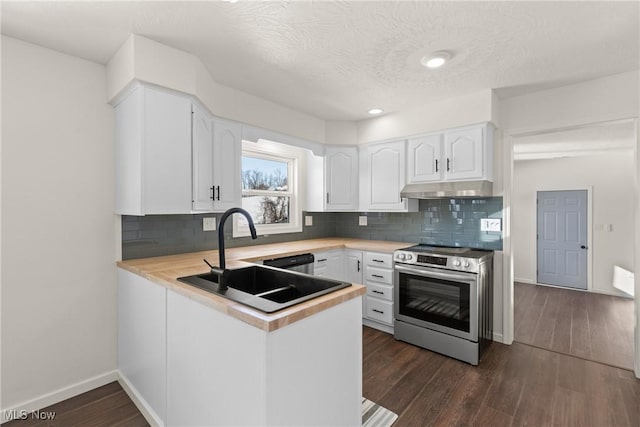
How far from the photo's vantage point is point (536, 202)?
5.43 meters

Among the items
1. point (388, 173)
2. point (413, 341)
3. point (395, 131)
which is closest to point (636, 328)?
point (413, 341)

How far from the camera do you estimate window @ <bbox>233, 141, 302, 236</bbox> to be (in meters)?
3.40

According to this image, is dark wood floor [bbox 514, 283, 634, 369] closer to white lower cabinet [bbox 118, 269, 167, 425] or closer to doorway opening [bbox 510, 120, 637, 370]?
doorway opening [bbox 510, 120, 637, 370]

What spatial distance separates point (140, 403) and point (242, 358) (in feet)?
4.36

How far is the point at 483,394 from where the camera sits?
209 cm

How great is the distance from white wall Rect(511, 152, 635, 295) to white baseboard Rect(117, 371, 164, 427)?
4.78m

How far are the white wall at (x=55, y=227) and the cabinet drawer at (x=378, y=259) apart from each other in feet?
7.63

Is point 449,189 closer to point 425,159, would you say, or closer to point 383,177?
point 425,159

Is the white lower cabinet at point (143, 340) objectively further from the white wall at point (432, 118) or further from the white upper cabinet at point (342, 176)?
the white wall at point (432, 118)

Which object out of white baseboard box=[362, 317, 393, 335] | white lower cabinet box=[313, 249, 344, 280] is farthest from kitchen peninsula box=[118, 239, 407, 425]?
white baseboard box=[362, 317, 393, 335]

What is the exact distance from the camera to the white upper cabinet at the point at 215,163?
2.25 metres

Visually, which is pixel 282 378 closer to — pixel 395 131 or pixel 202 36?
pixel 202 36

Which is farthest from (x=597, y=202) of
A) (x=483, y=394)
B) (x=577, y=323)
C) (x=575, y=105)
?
(x=483, y=394)

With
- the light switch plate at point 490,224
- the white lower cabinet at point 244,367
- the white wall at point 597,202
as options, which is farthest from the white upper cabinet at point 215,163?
the white wall at point 597,202
